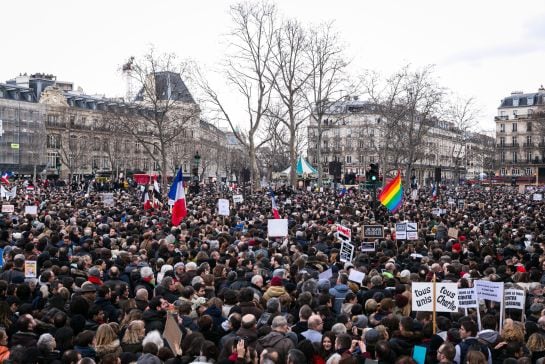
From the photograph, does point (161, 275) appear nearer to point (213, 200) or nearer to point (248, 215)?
point (248, 215)

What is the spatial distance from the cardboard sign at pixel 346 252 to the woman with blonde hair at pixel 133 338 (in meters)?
6.53

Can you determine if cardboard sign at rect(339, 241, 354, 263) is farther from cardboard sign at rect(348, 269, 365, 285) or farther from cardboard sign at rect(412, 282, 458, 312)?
cardboard sign at rect(412, 282, 458, 312)

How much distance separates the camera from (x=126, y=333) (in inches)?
276

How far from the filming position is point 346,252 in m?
13.1

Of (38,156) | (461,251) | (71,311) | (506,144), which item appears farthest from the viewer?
(506,144)

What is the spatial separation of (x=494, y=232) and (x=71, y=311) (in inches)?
558

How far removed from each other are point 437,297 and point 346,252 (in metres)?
4.86

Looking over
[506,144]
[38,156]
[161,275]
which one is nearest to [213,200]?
[161,275]

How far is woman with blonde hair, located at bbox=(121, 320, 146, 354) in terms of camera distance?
6.84 meters

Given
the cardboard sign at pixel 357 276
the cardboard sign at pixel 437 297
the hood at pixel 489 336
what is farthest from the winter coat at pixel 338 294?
the hood at pixel 489 336

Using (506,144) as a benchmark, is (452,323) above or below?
below

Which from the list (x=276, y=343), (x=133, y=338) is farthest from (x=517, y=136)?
(x=133, y=338)

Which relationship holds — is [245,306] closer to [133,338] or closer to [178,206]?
Answer: [133,338]

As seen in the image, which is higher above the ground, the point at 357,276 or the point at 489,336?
the point at 357,276
